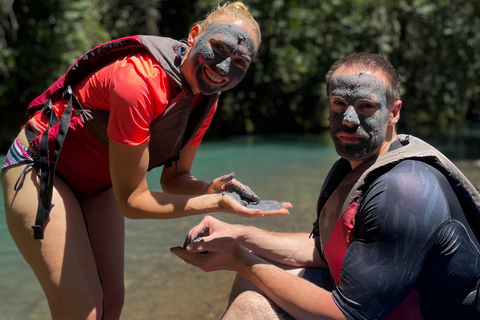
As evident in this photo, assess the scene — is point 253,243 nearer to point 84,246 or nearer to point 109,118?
point 84,246

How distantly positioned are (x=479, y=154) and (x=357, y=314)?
11084 millimetres

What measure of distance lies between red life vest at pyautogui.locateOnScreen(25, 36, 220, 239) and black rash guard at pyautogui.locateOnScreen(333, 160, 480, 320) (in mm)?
849

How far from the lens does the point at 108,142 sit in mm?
2117

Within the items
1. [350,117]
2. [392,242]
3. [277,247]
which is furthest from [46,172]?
[392,242]

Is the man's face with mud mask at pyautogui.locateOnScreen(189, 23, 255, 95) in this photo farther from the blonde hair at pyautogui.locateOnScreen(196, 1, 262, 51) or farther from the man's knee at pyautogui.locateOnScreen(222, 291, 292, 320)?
the man's knee at pyautogui.locateOnScreen(222, 291, 292, 320)

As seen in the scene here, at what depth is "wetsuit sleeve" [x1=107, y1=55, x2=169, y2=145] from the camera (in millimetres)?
1914

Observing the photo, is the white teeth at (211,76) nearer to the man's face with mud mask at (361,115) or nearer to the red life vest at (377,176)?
the man's face with mud mask at (361,115)

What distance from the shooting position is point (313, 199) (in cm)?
708

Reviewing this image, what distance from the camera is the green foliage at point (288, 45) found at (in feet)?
38.8

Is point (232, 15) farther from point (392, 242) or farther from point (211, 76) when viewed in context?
point (392, 242)

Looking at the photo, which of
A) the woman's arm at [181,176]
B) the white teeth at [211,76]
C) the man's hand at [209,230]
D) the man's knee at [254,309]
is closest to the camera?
the man's knee at [254,309]

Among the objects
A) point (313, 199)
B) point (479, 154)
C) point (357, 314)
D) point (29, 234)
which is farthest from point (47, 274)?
point (479, 154)

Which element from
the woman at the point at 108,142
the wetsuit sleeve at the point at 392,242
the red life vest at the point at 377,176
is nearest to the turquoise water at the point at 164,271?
the woman at the point at 108,142

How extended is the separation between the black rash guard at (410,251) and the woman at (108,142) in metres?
0.41
